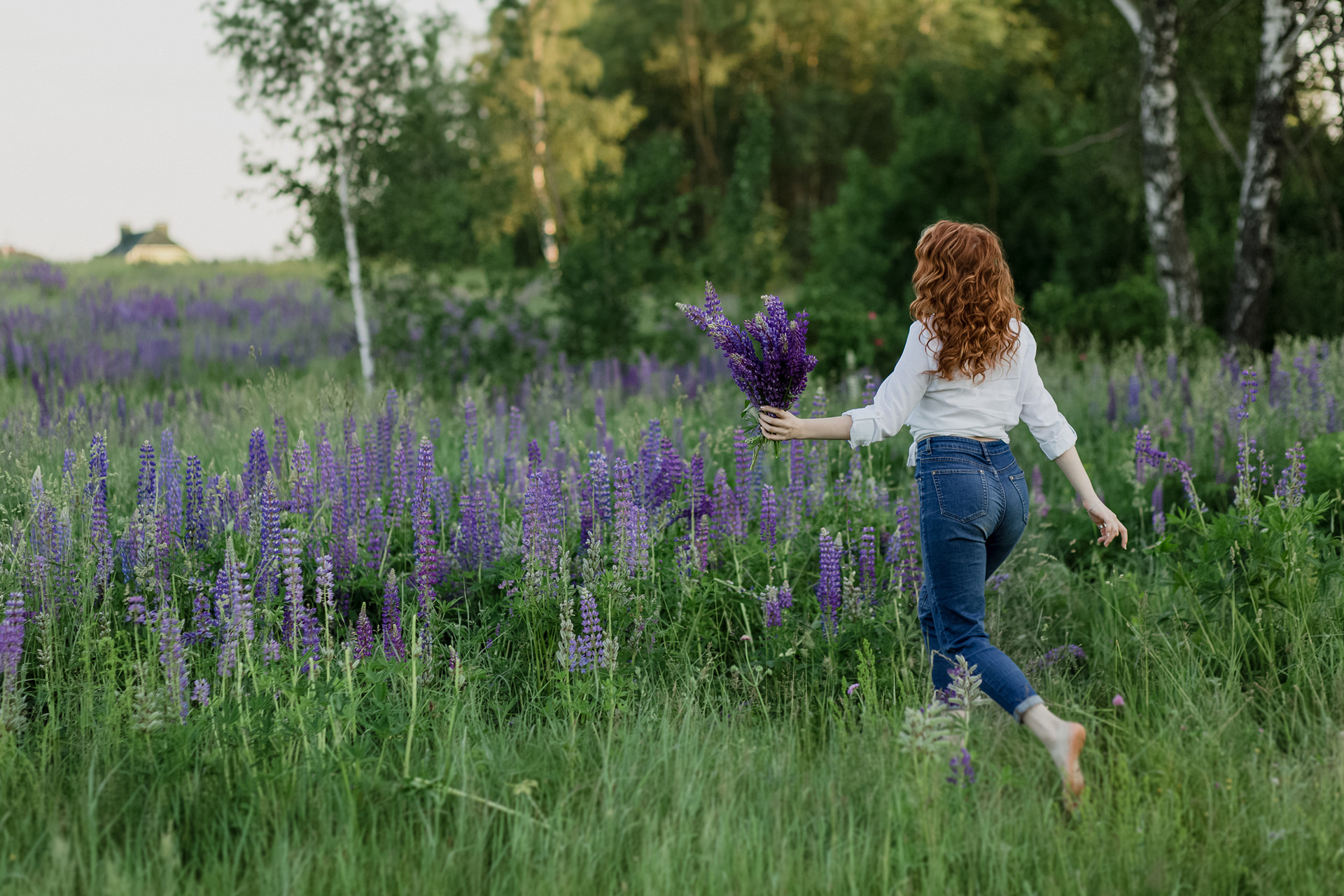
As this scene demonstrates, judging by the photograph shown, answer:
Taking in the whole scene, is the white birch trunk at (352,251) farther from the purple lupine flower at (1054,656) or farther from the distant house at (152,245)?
the distant house at (152,245)

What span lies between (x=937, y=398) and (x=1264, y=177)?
31.5 feet

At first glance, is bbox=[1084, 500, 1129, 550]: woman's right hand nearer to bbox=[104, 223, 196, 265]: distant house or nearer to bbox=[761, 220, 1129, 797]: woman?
bbox=[761, 220, 1129, 797]: woman

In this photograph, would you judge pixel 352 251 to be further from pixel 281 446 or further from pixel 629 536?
pixel 629 536

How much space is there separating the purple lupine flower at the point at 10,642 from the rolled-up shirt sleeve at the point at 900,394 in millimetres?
2707

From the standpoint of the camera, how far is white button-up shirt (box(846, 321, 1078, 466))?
311 centimetres

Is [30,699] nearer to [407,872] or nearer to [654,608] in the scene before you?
[407,872]

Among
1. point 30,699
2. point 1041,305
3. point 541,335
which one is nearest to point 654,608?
point 30,699

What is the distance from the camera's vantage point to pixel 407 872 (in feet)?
8.29

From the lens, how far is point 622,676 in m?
3.58

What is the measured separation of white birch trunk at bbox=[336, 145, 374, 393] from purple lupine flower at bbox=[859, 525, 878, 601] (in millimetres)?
7241

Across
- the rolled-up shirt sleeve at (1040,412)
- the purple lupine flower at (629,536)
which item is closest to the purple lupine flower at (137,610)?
the purple lupine flower at (629,536)

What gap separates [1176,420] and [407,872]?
6.37 m

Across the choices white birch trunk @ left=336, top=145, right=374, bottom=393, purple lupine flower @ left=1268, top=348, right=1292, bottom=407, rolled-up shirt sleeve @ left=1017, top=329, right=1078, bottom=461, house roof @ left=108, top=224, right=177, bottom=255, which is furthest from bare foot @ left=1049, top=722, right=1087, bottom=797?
house roof @ left=108, top=224, right=177, bottom=255

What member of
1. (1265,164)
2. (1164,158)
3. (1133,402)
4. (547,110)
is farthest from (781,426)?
(547,110)
